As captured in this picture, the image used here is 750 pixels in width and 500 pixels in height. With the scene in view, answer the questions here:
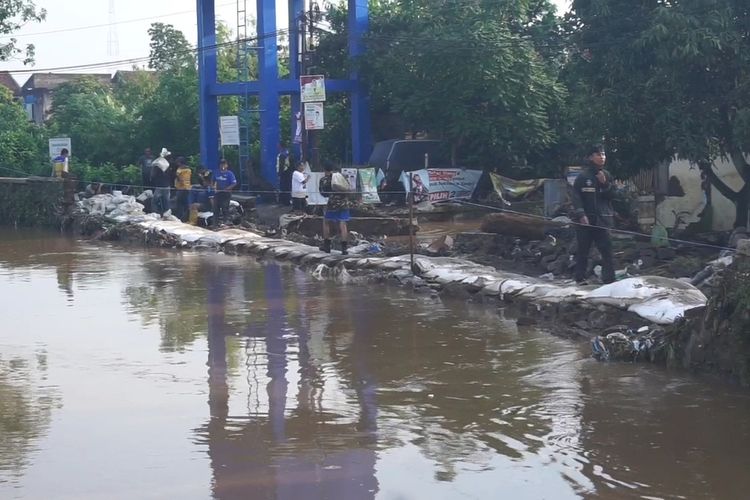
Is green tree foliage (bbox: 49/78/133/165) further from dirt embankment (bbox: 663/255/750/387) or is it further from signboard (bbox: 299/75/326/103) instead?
dirt embankment (bbox: 663/255/750/387)

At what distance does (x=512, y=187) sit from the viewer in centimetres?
2489

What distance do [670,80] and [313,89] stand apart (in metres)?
12.5

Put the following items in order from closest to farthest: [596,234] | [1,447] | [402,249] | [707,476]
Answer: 1. [707,476]
2. [1,447]
3. [596,234]
4. [402,249]

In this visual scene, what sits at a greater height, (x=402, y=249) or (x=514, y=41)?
(x=514, y=41)

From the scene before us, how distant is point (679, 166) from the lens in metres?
18.3

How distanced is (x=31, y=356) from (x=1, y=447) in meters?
3.19

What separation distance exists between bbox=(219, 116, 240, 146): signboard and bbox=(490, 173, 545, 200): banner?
683 cm

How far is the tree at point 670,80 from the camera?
568 inches

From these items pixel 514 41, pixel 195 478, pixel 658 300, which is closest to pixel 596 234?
pixel 658 300

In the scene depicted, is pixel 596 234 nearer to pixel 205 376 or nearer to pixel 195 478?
pixel 205 376

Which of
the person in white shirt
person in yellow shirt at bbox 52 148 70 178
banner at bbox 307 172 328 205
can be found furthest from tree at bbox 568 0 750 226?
person in yellow shirt at bbox 52 148 70 178

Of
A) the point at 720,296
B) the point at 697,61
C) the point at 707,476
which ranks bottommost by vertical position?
the point at 707,476

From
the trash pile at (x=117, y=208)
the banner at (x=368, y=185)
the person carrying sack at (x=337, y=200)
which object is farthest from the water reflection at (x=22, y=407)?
the banner at (x=368, y=185)

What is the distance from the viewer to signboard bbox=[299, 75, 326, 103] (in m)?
26.0
